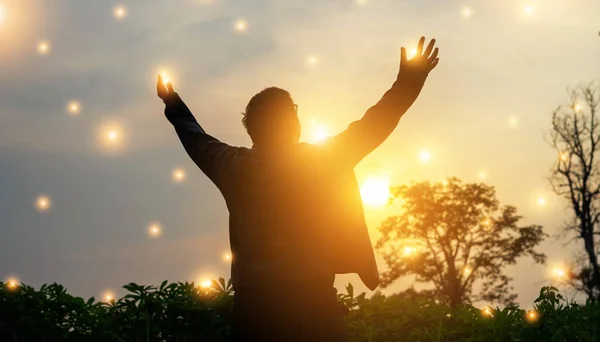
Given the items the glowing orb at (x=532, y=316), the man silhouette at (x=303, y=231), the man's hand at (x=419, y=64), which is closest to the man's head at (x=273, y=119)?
the man silhouette at (x=303, y=231)

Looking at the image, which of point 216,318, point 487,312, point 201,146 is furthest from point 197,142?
point 487,312

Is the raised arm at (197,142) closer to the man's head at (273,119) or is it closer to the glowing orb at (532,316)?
the man's head at (273,119)

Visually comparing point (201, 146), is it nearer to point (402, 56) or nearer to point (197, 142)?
point (197, 142)

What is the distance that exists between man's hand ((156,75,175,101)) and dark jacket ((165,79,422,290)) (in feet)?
2.90

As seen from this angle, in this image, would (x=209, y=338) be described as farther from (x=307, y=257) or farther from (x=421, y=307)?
(x=307, y=257)

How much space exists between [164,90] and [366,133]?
1344mm

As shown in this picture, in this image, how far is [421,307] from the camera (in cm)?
486

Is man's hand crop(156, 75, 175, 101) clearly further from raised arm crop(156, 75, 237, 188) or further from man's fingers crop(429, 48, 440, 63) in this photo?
man's fingers crop(429, 48, 440, 63)

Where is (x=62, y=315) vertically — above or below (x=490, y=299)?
below

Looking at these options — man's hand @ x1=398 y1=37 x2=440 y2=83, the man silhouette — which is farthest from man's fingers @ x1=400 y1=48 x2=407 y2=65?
the man silhouette

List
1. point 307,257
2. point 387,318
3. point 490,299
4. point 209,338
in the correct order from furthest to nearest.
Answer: point 490,299, point 387,318, point 209,338, point 307,257

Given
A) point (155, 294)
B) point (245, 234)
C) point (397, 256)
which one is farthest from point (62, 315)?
point (397, 256)

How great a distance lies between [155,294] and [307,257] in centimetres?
254

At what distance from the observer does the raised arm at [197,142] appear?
2.83m
